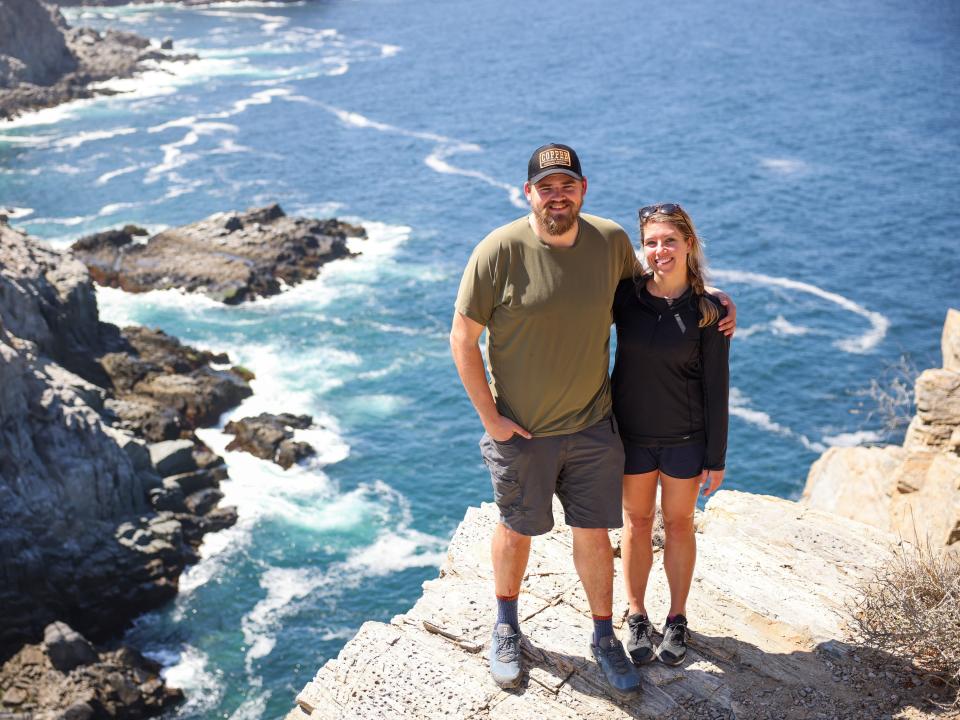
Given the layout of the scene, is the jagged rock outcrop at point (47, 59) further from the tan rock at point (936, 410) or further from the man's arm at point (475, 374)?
the man's arm at point (475, 374)

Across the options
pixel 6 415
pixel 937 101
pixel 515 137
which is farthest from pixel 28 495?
pixel 937 101

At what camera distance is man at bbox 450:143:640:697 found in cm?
751

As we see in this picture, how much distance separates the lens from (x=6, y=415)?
26.7 meters

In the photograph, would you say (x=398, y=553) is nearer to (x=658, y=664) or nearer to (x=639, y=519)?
(x=658, y=664)

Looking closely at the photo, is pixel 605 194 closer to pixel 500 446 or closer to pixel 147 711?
pixel 147 711

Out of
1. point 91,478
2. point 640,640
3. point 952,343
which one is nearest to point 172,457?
point 91,478

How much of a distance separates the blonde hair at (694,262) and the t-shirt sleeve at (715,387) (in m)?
0.09

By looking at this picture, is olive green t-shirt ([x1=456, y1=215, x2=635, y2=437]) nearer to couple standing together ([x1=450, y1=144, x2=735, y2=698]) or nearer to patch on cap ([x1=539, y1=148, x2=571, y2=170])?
couple standing together ([x1=450, y1=144, x2=735, y2=698])

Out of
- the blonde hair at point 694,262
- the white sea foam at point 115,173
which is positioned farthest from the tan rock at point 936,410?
the white sea foam at point 115,173

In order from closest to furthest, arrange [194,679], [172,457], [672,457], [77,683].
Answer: [672,457] < [77,683] < [194,679] < [172,457]

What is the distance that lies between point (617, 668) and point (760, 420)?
3110 centimetres

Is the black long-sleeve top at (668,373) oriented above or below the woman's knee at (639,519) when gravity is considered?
above

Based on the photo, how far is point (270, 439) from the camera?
35125 millimetres

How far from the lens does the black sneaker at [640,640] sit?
8.54 meters
